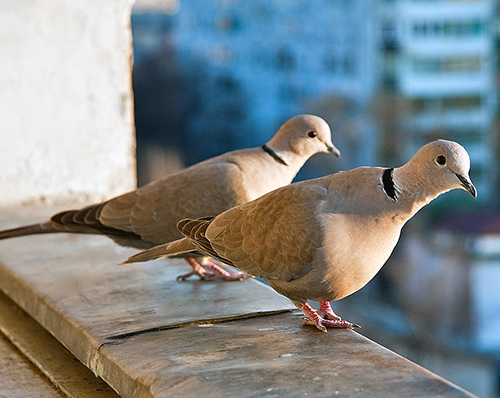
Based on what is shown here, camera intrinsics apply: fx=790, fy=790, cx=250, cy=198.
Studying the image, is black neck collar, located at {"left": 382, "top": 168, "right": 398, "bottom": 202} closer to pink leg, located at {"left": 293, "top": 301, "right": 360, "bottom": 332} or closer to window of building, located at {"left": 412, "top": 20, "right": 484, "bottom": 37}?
pink leg, located at {"left": 293, "top": 301, "right": 360, "bottom": 332}

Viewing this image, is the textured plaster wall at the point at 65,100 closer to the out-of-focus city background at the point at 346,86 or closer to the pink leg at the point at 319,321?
the pink leg at the point at 319,321

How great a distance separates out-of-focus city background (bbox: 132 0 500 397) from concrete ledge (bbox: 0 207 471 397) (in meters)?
20.5

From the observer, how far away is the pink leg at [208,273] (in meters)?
2.11

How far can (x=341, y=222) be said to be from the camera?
157 cm

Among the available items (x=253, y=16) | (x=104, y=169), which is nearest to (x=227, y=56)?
(x=253, y=16)

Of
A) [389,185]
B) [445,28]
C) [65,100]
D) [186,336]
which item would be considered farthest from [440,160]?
[445,28]

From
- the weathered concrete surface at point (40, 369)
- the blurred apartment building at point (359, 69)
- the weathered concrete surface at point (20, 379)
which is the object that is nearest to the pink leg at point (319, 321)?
the weathered concrete surface at point (40, 369)

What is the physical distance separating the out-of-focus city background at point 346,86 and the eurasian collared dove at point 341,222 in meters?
20.9

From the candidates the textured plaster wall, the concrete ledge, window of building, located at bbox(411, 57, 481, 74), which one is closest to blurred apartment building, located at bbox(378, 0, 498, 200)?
window of building, located at bbox(411, 57, 481, 74)

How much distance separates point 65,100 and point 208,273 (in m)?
1.16

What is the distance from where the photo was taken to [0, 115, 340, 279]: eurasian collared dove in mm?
2090

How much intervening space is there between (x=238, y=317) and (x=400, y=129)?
26631 millimetres

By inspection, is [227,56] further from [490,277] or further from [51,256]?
[51,256]

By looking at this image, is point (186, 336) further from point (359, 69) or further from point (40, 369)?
point (359, 69)
